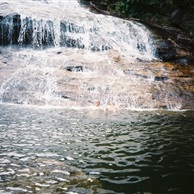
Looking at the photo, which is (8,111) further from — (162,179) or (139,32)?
(139,32)

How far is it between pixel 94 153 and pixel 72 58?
46.8 feet

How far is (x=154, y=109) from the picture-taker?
18.5 metres

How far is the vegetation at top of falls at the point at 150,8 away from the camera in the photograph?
109 ft

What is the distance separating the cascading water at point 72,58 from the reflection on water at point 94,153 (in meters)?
3.93

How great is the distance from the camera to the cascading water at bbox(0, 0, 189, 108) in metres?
19.3

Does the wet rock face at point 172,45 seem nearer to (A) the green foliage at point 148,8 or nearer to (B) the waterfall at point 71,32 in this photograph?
(B) the waterfall at point 71,32

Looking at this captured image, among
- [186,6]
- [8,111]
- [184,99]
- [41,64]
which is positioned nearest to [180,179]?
[8,111]

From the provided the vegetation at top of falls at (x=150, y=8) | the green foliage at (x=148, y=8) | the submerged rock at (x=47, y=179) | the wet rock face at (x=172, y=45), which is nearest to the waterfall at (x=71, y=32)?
the wet rock face at (x=172, y=45)

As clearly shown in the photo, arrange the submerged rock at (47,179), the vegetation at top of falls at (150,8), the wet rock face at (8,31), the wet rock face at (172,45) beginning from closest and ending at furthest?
the submerged rock at (47,179)
the wet rock face at (172,45)
the wet rock face at (8,31)
the vegetation at top of falls at (150,8)

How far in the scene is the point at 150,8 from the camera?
34812mm

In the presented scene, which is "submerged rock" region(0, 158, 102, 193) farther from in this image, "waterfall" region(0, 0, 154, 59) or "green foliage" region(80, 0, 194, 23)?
"green foliage" region(80, 0, 194, 23)

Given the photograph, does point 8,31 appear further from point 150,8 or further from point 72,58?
point 150,8

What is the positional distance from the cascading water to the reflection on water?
393cm

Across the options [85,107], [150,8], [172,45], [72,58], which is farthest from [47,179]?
[150,8]
